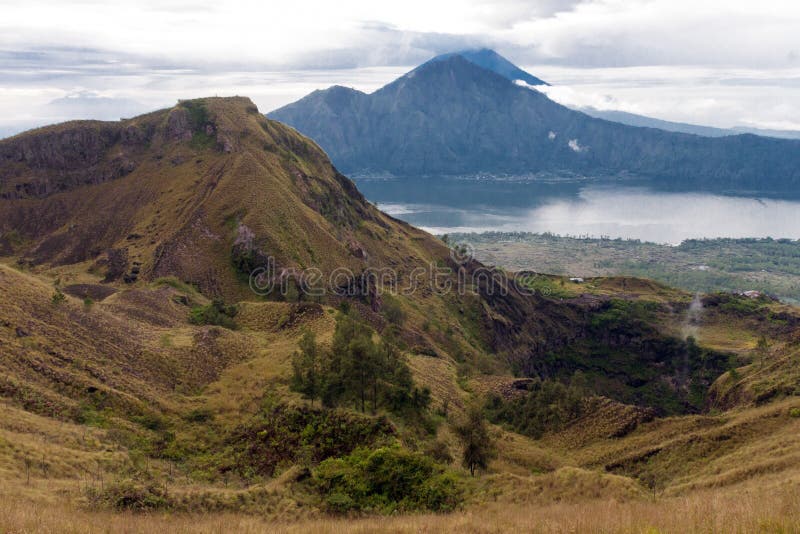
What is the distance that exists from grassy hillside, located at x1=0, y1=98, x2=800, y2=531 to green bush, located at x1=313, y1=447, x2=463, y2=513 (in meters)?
0.10

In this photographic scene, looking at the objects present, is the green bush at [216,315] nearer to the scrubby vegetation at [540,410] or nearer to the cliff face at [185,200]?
the cliff face at [185,200]

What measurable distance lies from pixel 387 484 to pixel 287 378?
1685 cm

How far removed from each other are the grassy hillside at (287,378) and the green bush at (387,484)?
10cm

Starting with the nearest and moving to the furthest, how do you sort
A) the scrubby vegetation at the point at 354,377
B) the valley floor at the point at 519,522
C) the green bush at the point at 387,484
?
the valley floor at the point at 519,522 < the green bush at the point at 387,484 < the scrubby vegetation at the point at 354,377

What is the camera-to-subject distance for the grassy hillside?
19.9m

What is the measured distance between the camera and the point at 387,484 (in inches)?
859

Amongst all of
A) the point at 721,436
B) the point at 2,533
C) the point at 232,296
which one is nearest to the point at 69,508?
the point at 2,533

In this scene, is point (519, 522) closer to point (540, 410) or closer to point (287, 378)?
point (287, 378)

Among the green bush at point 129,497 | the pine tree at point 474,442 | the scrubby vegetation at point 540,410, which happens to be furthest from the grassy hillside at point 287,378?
the pine tree at point 474,442

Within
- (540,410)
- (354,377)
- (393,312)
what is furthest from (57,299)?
(393,312)

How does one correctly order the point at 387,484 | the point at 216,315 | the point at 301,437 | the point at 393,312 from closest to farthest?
the point at 387,484 → the point at 301,437 → the point at 216,315 → the point at 393,312

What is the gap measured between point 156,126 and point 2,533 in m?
110

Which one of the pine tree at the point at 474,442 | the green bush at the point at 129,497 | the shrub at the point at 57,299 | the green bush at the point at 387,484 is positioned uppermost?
the shrub at the point at 57,299

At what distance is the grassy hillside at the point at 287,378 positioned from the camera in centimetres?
1988
